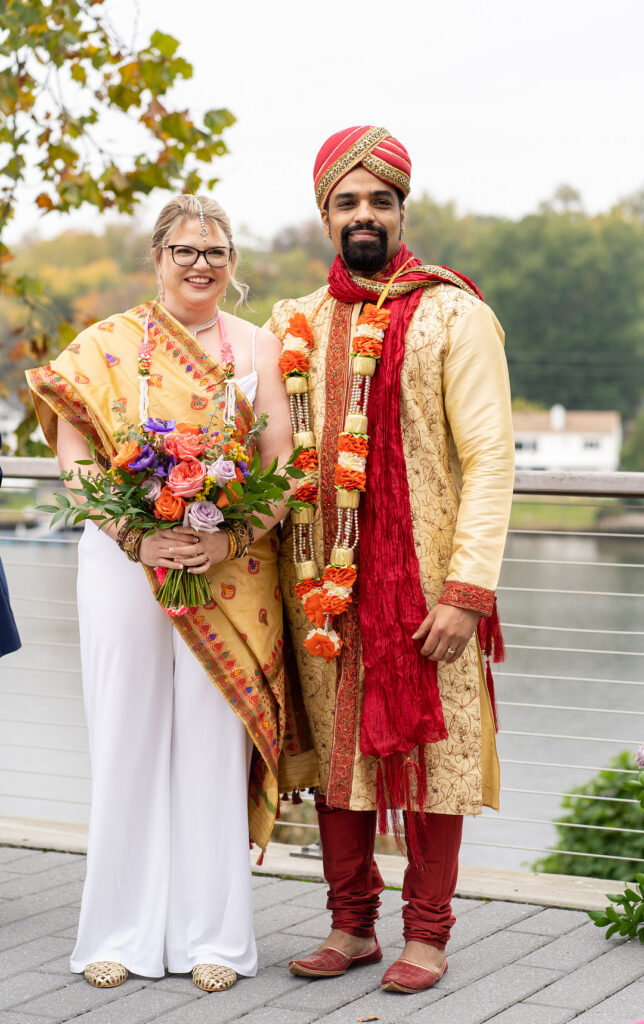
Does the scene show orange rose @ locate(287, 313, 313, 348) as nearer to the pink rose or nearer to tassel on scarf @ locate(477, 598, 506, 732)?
the pink rose

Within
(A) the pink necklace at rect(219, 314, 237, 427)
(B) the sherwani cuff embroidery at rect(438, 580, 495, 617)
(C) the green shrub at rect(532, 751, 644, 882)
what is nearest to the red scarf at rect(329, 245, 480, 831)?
(B) the sherwani cuff embroidery at rect(438, 580, 495, 617)

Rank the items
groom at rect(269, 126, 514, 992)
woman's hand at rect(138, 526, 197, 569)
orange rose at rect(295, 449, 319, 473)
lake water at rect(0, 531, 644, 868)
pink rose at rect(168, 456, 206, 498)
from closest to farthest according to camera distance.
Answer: pink rose at rect(168, 456, 206, 498) < woman's hand at rect(138, 526, 197, 569) < groom at rect(269, 126, 514, 992) < orange rose at rect(295, 449, 319, 473) < lake water at rect(0, 531, 644, 868)

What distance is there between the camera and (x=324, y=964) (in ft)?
9.73

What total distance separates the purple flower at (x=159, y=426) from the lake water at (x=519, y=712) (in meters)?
0.87

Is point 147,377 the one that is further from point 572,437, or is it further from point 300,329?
point 572,437

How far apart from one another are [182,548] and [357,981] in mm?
1156

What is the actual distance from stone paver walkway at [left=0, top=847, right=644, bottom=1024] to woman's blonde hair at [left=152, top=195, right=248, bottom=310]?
1.71 meters

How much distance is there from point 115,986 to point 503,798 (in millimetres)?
5184

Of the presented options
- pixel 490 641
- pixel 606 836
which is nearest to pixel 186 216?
pixel 490 641

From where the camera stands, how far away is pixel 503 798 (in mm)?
7758

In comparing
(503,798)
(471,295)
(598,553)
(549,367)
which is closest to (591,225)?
(549,367)

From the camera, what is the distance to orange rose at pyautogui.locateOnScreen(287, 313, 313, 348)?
2982 mm

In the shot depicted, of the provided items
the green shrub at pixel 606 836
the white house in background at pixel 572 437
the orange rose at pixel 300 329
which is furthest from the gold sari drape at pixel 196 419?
the white house in background at pixel 572 437

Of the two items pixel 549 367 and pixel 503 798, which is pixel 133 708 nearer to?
pixel 503 798
